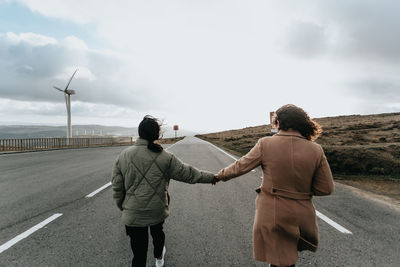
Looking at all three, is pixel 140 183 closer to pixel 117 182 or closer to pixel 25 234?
pixel 117 182

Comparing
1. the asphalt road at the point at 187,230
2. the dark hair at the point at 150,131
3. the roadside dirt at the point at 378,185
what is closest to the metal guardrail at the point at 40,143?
the asphalt road at the point at 187,230

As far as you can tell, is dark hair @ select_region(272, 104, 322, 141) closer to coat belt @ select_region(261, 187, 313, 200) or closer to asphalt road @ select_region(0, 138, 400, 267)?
coat belt @ select_region(261, 187, 313, 200)

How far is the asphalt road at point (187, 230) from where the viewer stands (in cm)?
293

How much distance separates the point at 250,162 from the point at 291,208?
0.55m

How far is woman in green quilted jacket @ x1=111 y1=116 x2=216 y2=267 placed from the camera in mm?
2326

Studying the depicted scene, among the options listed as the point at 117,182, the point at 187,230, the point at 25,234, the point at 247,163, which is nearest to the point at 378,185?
the point at 187,230

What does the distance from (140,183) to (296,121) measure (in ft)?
5.59

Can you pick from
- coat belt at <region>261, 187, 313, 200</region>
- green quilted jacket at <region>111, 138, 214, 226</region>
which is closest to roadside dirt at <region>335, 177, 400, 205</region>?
coat belt at <region>261, 187, 313, 200</region>

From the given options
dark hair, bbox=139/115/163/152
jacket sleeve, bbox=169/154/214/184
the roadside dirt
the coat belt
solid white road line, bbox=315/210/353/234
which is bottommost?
the roadside dirt

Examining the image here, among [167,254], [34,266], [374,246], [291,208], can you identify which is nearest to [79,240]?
[34,266]

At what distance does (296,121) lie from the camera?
6.63ft

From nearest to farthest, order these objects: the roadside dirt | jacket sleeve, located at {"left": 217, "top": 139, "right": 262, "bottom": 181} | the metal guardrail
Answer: jacket sleeve, located at {"left": 217, "top": 139, "right": 262, "bottom": 181}, the roadside dirt, the metal guardrail

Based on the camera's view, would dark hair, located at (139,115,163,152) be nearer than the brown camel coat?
No

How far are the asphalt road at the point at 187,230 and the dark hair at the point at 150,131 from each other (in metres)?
1.60
